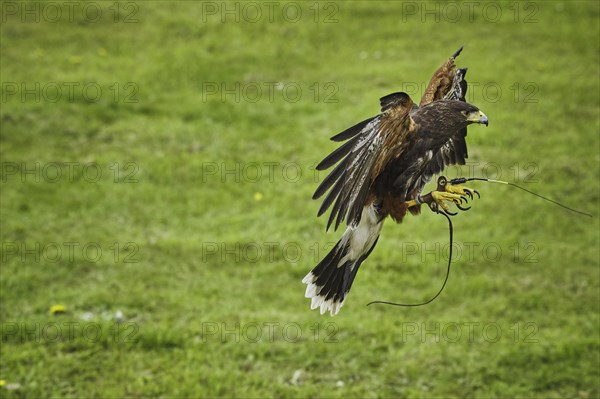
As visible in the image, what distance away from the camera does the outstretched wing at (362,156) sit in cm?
372

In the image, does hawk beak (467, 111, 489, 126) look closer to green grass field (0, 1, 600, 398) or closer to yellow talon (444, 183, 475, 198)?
yellow talon (444, 183, 475, 198)

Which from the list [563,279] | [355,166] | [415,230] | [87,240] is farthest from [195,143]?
[355,166]

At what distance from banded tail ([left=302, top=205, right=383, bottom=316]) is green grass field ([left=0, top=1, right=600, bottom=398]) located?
2.29 meters

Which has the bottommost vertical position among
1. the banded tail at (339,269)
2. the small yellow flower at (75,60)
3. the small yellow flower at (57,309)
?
the small yellow flower at (57,309)

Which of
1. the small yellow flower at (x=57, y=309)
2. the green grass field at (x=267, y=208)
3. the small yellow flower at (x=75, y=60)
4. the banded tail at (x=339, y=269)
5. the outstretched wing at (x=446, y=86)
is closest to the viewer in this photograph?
the banded tail at (x=339, y=269)

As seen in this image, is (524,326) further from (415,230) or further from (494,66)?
(494,66)

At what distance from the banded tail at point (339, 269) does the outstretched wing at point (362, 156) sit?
1.14 ft

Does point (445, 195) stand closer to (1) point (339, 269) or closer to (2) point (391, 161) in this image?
(2) point (391, 161)

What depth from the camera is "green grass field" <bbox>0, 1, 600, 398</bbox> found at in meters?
6.81

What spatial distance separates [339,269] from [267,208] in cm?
515

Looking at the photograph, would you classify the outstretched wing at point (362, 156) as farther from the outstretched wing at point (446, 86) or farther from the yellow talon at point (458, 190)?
the outstretched wing at point (446, 86)

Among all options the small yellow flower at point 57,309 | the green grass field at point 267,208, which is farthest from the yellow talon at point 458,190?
the small yellow flower at point 57,309

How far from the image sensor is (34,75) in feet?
39.5

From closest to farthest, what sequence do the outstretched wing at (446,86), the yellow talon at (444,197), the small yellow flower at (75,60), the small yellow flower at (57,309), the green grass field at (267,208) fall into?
the yellow talon at (444,197) < the outstretched wing at (446,86) < the green grass field at (267,208) < the small yellow flower at (57,309) < the small yellow flower at (75,60)
